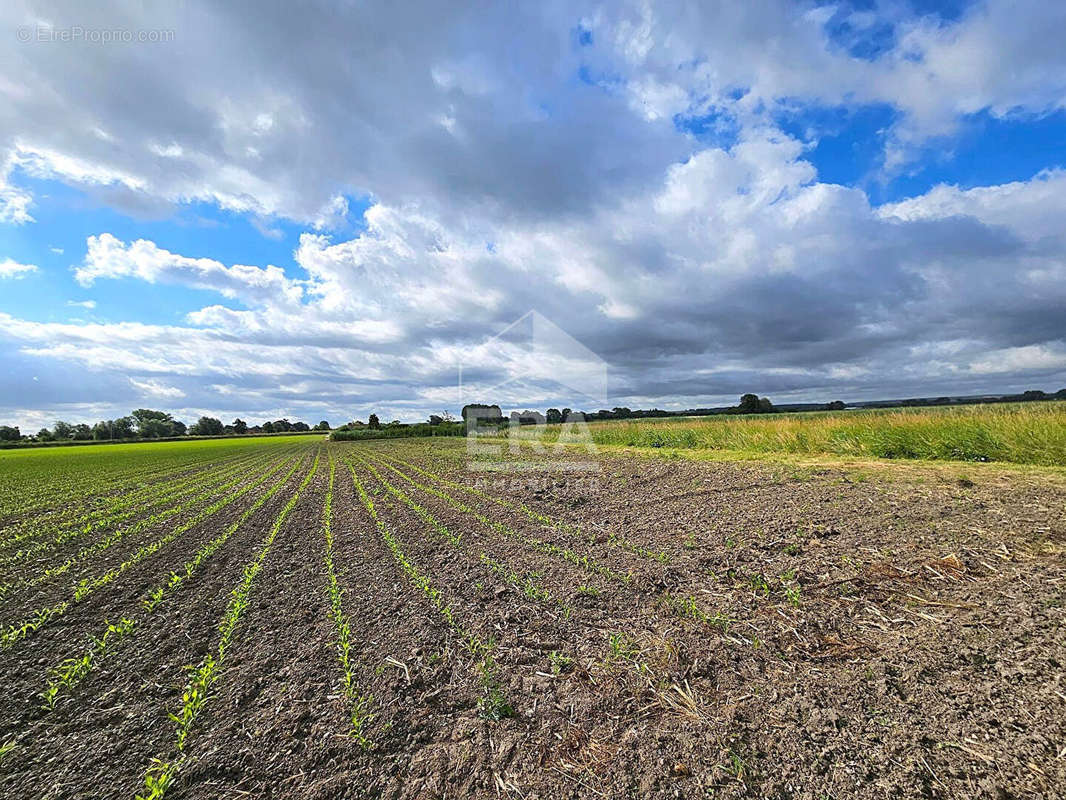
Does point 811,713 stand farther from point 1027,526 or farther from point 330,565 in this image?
point 330,565

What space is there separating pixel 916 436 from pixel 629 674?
1555 centimetres

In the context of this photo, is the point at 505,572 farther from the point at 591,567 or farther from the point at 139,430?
the point at 139,430

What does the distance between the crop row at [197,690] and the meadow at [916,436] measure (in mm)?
16982

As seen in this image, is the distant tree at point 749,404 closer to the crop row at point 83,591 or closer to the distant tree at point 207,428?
the crop row at point 83,591

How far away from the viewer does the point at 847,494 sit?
870 cm

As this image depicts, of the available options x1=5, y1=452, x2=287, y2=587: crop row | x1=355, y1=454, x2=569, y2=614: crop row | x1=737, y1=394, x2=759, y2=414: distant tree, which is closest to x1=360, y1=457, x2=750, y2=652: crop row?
x1=355, y1=454, x2=569, y2=614: crop row

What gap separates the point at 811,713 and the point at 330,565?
6.45m

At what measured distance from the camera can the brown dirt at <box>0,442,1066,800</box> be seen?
258 centimetres

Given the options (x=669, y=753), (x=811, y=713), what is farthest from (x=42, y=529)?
(x=811, y=713)

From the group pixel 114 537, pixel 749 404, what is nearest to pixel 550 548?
Answer: pixel 114 537

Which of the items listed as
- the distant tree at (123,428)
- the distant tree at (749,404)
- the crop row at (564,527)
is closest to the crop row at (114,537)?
the crop row at (564,527)

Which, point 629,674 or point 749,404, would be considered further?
point 749,404

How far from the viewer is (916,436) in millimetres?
14016

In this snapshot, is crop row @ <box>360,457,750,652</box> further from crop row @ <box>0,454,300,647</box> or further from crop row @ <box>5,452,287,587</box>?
crop row @ <box>5,452,287,587</box>
